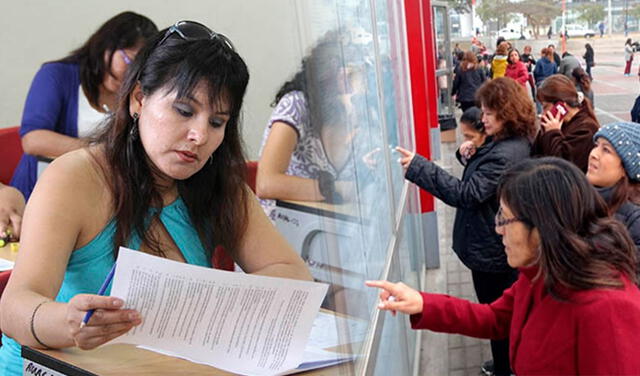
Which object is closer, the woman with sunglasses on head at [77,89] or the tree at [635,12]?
the woman with sunglasses on head at [77,89]

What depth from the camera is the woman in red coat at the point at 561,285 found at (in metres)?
1.48

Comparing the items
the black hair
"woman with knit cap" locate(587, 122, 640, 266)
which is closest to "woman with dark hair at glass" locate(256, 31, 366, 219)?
"woman with knit cap" locate(587, 122, 640, 266)

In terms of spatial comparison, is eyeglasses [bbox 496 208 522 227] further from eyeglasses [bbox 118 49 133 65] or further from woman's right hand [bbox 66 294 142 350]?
eyeglasses [bbox 118 49 133 65]

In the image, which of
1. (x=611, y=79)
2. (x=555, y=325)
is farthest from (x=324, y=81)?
(x=611, y=79)

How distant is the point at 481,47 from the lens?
480 inches

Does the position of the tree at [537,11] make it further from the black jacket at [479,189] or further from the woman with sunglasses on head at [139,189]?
the woman with sunglasses on head at [139,189]

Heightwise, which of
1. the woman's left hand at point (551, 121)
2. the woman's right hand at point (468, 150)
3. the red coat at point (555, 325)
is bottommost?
the red coat at point (555, 325)

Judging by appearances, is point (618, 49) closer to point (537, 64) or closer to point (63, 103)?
point (537, 64)

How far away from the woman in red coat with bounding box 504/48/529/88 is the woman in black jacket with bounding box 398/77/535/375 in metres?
7.45

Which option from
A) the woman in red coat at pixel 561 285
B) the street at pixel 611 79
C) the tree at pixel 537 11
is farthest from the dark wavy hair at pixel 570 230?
the tree at pixel 537 11

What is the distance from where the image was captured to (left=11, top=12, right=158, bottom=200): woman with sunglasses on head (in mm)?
2141

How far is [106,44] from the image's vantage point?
84.7 inches

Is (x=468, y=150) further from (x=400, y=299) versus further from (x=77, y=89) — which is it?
(x=77, y=89)

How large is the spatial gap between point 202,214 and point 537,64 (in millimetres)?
9109
